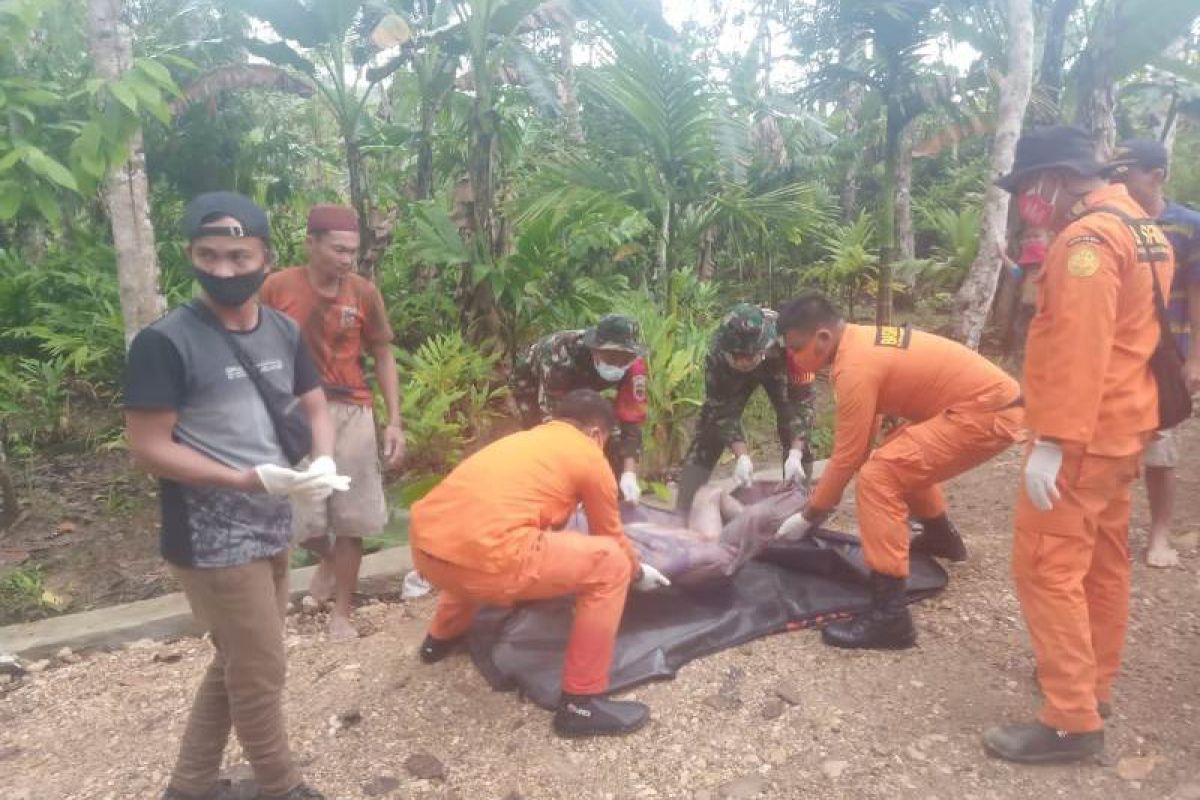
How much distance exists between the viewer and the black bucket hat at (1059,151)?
2.44 meters

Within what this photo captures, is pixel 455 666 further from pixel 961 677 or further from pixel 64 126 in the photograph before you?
pixel 64 126

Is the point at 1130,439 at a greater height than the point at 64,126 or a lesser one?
lesser

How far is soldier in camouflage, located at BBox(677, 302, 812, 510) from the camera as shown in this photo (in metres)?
4.01

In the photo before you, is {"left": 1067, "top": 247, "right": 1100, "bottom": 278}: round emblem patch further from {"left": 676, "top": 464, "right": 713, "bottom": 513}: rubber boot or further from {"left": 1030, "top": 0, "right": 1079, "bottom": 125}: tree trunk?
{"left": 1030, "top": 0, "right": 1079, "bottom": 125}: tree trunk

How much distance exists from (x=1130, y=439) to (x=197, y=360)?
2.49 m

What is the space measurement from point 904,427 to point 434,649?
205cm

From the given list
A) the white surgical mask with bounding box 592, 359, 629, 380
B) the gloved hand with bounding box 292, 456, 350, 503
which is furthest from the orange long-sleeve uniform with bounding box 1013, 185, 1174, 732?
the gloved hand with bounding box 292, 456, 350, 503

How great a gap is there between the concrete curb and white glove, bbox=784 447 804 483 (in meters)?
2.36

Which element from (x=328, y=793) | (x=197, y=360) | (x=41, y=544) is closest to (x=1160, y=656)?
(x=328, y=793)

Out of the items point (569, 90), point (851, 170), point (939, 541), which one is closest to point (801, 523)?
point (939, 541)

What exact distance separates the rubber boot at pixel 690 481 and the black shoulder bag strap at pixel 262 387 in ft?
8.35

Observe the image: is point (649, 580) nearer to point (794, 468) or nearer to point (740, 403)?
point (794, 468)

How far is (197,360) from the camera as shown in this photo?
2014 mm

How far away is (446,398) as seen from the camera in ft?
17.9
